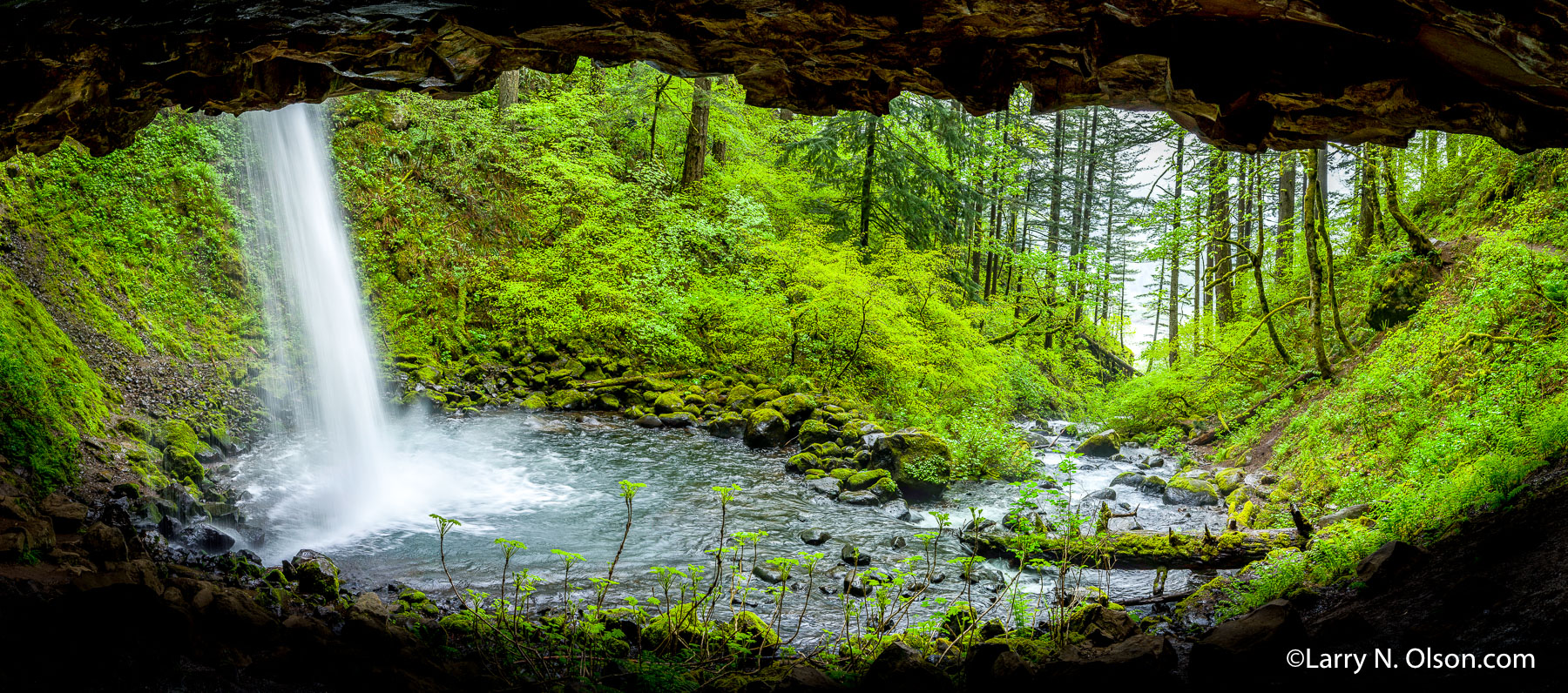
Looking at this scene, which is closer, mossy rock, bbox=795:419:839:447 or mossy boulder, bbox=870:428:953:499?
mossy boulder, bbox=870:428:953:499

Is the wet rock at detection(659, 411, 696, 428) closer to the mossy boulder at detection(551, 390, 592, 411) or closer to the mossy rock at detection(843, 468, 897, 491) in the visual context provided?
the mossy boulder at detection(551, 390, 592, 411)

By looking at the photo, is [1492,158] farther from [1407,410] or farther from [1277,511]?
[1277,511]

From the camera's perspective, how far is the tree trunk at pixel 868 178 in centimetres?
1711

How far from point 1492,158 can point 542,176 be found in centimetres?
1668

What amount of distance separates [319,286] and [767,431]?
8.77 meters

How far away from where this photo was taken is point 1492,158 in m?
9.84

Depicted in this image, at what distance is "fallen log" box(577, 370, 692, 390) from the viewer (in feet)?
49.6

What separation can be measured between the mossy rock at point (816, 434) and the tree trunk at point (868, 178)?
6001 mm

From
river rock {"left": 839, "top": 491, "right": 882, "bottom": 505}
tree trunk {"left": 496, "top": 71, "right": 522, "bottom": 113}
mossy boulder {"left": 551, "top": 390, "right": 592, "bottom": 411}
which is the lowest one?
river rock {"left": 839, "top": 491, "right": 882, "bottom": 505}

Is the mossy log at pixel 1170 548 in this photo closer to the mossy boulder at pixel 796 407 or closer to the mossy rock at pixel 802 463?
the mossy rock at pixel 802 463

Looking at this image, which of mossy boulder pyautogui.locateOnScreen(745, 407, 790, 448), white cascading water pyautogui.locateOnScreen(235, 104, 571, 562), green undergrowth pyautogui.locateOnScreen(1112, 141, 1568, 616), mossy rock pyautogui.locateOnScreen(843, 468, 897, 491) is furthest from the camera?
mossy boulder pyautogui.locateOnScreen(745, 407, 790, 448)

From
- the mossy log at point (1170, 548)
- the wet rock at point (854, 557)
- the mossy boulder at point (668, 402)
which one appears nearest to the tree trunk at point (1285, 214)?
the mossy log at point (1170, 548)

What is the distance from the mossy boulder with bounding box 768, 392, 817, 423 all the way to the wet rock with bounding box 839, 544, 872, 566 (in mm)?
5808

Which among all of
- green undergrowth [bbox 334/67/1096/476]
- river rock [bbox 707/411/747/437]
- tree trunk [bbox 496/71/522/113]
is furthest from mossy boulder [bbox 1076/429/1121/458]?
tree trunk [bbox 496/71/522/113]
